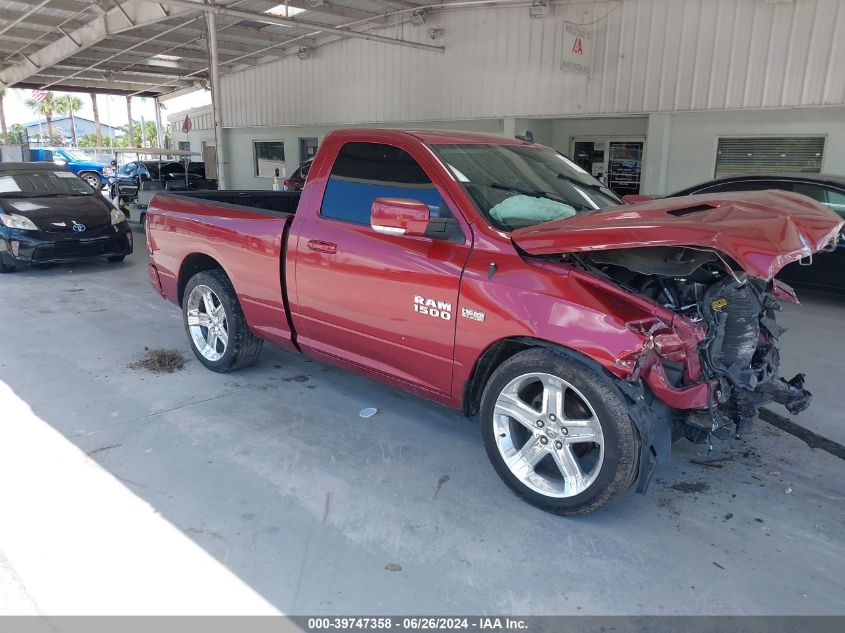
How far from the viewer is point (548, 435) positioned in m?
3.12

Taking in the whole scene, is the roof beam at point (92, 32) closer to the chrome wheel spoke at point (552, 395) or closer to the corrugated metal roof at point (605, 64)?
the corrugated metal roof at point (605, 64)

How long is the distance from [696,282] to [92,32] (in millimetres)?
17461

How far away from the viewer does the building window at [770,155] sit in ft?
35.8

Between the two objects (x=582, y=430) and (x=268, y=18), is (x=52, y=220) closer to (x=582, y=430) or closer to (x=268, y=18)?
(x=268, y=18)

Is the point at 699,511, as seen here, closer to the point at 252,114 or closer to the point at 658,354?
the point at 658,354

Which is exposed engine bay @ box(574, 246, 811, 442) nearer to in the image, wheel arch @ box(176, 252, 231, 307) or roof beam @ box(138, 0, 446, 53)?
wheel arch @ box(176, 252, 231, 307)

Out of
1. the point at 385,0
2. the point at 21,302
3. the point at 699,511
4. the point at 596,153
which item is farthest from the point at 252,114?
the point at 699,511

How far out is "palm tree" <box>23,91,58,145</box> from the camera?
5309 cm

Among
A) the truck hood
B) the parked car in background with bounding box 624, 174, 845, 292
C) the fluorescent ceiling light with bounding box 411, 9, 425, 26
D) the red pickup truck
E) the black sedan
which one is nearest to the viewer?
the truck hood

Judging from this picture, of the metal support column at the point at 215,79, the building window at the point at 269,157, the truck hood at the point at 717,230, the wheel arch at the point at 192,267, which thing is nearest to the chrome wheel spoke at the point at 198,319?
the wheel arch at the point at 192,267

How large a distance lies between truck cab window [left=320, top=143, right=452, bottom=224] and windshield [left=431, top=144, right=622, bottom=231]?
19 cm

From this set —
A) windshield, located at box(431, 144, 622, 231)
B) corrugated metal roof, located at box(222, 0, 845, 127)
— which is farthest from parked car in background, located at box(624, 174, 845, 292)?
windshield, located at box(431, 144, 622, 231)

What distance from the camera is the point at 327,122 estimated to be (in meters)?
18.7

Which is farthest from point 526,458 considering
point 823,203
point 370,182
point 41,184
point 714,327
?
point 41,184
